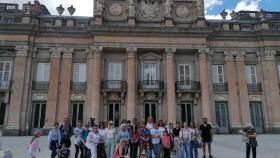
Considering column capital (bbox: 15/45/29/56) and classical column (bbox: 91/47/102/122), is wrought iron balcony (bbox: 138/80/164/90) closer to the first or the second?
classical column (bbox: 91/47/102/122)

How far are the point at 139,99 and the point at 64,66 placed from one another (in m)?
7.65

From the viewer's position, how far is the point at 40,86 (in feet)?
79.6

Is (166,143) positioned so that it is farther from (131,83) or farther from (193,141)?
(131,83)

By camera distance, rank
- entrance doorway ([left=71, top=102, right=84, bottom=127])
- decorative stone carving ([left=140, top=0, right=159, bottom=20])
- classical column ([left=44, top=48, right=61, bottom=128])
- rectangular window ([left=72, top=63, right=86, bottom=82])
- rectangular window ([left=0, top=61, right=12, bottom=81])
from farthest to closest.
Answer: decorative stone carving ([left=140, top=0, right=159, bottom=20]) < rectangular window ([left=72, top=63, right=86, bottom=82]) < entrance doorway ([left=71, top=102, right=84, bottom=127]) < rectangular window ([left=0, top=61, right=12, bottom=81]) < classical column ([left=44, top=48, right=61, bottom=128])

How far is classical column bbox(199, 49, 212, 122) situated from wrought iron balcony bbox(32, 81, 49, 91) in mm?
14245

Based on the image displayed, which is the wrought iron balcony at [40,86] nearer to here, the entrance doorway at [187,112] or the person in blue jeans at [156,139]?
the entrance doorway at [187,112]

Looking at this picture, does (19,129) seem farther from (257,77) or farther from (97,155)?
(257,77)

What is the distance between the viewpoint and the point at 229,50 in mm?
26234

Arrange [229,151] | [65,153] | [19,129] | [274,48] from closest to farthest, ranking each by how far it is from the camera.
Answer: [65,153] < [229,151] < [19,129] < [274,48]

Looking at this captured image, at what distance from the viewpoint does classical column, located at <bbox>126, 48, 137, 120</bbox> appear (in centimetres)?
2330

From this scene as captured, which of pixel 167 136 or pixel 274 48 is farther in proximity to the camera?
pixel 274 48

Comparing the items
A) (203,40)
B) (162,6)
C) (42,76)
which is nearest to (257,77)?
(203,40)

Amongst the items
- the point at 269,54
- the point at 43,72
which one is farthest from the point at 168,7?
the point at 43,72

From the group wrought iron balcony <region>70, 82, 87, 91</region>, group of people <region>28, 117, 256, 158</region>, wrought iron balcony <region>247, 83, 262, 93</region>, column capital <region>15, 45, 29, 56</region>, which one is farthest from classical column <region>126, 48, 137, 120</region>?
group of people <region>28, 117, 256, 158</region>
